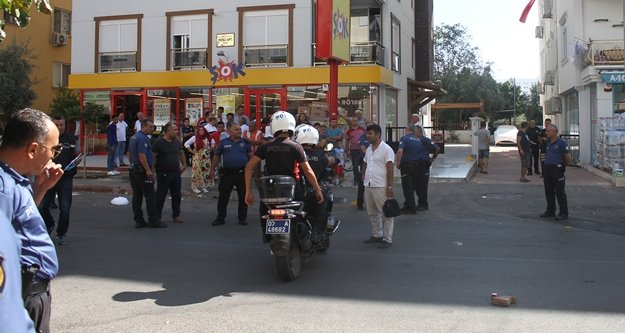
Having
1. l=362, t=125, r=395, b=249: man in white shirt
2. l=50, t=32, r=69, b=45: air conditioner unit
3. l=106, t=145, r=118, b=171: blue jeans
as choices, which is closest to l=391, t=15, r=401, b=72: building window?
l=106, t=145, r=118, b=171: blue jeans

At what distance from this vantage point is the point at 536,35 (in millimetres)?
39031

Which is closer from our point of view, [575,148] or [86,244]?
[86,244]

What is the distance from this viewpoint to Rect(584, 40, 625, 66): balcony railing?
20.0 m

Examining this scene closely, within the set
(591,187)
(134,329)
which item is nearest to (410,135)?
(591,187)

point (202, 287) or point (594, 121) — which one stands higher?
point (594, 121)

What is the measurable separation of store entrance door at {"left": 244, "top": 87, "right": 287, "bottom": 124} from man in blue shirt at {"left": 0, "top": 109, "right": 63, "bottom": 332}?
18739 millimetres

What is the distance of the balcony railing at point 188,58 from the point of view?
72.8ft

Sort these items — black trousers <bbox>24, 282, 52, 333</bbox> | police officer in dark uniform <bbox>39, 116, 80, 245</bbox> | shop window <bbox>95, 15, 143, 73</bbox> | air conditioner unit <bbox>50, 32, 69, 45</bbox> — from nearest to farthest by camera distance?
1. black trousers <bbox>24, 282, 52, 333</bbox>
2. police officer in dark uniform <bbox>39, 116, 80, 245</bbox>
3. shop window <bbox>95, 15, 143, 73</bbox>
4. air conditioner unit <bbox>50, 32, 69, 45</bbox>

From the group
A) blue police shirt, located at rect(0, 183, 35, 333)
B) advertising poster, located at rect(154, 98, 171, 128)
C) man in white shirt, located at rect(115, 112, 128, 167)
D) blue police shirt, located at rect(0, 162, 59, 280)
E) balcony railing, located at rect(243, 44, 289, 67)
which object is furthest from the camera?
advertising poster, located at rect(154, 98, 171, 128)

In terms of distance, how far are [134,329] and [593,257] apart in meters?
5.70

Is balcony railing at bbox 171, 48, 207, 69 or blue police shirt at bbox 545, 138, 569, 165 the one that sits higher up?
balcony railing at bbox 171, 48, 207, 69

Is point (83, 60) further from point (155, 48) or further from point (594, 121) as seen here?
point (594, 121)

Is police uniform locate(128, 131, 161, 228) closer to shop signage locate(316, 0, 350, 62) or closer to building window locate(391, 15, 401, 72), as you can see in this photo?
shop signage locate(316, 0, 350, 62)

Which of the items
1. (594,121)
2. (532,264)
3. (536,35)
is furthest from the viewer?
(536,35)
